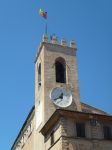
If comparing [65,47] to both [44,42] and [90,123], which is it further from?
[90,123]

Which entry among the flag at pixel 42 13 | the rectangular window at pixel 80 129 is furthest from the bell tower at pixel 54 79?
the rectangular window at pixel 80 129

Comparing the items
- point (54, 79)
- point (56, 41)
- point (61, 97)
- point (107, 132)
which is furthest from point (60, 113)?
point (56, 41)

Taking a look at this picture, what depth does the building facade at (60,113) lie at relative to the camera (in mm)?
34188

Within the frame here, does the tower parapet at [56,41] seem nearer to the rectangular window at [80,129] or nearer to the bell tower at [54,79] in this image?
the bell tower at [54,79]

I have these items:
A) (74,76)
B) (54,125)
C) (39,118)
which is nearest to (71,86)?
(74,76)

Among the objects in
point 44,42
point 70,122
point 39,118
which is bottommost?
point 70,122

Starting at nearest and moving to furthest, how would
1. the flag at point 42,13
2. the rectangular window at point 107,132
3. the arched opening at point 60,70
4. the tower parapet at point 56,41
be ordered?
the rectangular window at point 107,132 → the arched opening at point 60,70 → the tower parapet at point 56,41 → the flag at point 42,13

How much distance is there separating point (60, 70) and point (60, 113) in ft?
35.2

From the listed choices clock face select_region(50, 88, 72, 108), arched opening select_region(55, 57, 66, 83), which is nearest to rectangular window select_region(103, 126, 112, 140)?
clock face select_region(50, 88, 72, 108)

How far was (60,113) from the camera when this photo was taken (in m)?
34.2

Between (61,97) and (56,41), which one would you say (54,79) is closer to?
(61,97)

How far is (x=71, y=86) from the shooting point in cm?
4238

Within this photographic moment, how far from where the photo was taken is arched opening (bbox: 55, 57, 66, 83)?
142 feet

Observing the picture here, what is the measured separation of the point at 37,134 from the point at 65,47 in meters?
11.2
